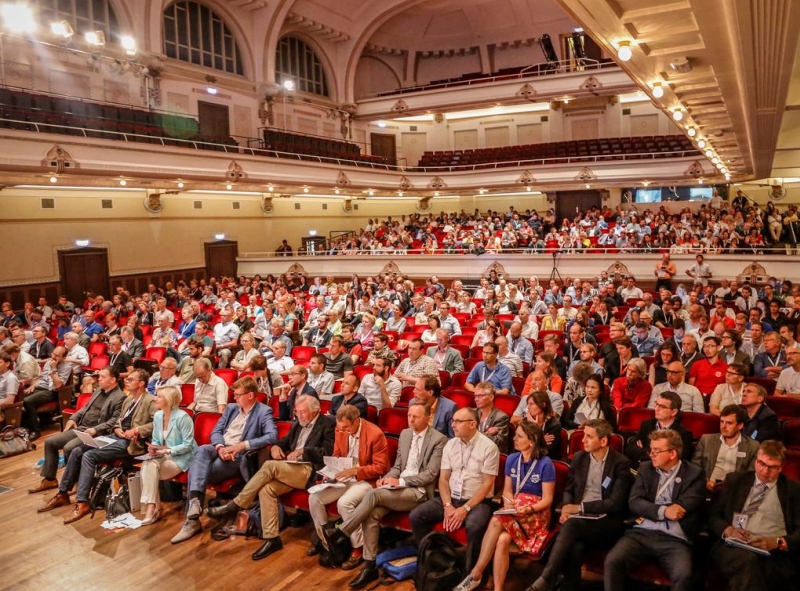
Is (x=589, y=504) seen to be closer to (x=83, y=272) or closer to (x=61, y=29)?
(x=61, y=29)

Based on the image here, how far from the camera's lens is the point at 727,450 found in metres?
3.42

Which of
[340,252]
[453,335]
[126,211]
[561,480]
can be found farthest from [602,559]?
[126,211]

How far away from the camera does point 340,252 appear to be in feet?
52.2

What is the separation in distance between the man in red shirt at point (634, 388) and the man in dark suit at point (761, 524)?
1.49 metres


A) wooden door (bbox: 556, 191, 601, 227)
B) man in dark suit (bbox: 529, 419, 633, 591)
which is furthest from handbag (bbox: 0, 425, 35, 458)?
wooden door (bbox: 556, 191, 601, 227)

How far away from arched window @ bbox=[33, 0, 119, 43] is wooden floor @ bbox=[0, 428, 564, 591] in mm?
13219

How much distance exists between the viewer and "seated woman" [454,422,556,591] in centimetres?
327

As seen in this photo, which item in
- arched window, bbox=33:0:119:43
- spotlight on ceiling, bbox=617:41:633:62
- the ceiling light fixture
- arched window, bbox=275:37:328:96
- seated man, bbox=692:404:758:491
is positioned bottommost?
seated man, bbox=692:404:758:491

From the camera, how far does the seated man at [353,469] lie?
3791 millimetres

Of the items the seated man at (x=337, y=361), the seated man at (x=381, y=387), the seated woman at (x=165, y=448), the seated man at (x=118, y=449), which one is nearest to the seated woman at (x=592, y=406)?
the seated man at (x=381, y=387)

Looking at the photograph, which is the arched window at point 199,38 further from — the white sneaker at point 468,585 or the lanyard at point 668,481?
the lanyard at point 668,481

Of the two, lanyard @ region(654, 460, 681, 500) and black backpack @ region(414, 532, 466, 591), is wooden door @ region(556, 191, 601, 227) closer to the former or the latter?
lanyard @ region(654, 460, 681, 500)

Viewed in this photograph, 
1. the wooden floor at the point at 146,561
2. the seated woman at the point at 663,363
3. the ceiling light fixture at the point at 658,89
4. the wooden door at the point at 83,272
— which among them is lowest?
the wooden floor at the point at 146,561

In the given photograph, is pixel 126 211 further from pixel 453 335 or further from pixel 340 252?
pixel 453 335
